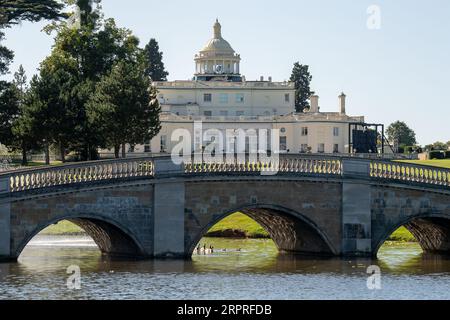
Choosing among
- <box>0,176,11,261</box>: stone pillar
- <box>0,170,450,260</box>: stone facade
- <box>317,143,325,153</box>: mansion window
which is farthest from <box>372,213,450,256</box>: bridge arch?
<box>317,143,325,153</box>: mansion window

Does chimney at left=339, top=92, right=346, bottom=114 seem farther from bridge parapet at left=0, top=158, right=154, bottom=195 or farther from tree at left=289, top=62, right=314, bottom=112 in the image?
bridge parapet at left=0, top=158, right=154, bottom=195

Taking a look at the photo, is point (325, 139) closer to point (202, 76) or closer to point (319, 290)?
point (202, 76)

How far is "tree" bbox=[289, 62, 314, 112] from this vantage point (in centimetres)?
18388

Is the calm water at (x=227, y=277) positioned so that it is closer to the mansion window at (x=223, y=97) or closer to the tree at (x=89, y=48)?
the tree at (x=89, y=48)

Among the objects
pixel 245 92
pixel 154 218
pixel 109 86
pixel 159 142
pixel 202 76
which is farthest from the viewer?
pixel 202 76

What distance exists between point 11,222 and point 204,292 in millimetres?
11111

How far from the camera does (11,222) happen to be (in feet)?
177

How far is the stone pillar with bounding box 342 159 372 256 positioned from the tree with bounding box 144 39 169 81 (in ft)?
378

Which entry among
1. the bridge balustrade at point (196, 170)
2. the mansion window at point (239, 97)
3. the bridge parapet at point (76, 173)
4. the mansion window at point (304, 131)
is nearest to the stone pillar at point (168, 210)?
the bridge balustrade at point (196, 170)

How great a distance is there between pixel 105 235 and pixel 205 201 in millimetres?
5995

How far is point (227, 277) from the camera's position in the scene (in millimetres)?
52781

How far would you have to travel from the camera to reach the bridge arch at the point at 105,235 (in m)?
54.6

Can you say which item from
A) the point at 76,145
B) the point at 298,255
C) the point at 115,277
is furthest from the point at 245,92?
the point at 115,277

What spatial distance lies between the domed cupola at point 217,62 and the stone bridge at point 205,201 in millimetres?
123386
